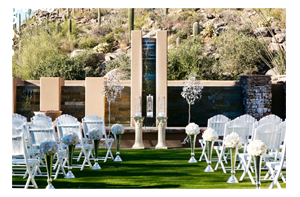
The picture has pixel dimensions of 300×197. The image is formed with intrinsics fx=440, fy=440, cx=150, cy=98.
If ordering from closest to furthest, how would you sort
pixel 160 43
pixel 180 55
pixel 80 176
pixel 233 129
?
1. pixel 80 176
2. pixel 233 129
3. pixel 160 43
4. pixel 180 55

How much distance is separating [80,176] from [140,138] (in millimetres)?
4228

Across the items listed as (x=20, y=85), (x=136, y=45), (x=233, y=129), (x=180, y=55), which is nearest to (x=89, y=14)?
(x=180, y=55)

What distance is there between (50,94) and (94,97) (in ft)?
6.21

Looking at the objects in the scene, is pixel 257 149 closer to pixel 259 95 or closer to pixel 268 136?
pixel 268 136

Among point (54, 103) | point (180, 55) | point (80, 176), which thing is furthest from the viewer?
point (180, 55)

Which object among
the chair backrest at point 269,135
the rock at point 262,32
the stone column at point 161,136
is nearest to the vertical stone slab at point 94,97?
the stone column at point 161,136

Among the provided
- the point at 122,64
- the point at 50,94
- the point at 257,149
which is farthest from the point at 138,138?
the point at 122,64

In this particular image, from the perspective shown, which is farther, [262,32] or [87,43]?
[87,43]

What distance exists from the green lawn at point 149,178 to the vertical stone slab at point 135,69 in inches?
158

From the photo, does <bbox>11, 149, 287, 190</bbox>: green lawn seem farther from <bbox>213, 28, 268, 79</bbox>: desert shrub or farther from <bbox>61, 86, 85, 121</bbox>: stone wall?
<bbox>213, 28, 268, 79</bbox>: desert shrub

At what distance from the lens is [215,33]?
32062 mm

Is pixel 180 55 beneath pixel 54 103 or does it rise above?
above

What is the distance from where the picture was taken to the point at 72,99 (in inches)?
644
